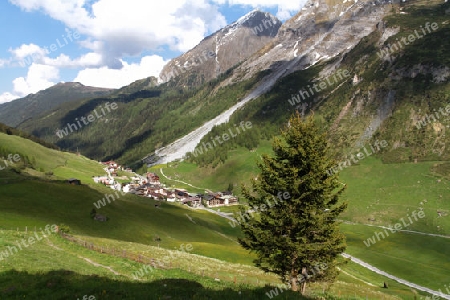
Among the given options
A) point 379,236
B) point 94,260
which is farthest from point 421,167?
point 94,260

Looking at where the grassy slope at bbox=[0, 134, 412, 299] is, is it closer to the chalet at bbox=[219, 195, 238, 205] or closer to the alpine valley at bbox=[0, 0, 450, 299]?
the alpine valley at bbox=[0, 0, 450, 299]

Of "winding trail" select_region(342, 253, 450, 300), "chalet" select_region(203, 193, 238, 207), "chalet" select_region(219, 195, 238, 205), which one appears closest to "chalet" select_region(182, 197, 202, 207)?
"chalet" select_region(203, 193, 238, 207)

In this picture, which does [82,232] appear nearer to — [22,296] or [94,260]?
[94,260]

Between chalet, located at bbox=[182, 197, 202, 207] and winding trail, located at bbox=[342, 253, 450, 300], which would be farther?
chalet, located at bbox=[182, 197, 202, 207]

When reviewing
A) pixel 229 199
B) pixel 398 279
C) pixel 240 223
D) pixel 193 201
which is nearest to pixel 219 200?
pixel 229 199

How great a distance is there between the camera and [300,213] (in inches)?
1029

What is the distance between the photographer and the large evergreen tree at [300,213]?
1002 inches

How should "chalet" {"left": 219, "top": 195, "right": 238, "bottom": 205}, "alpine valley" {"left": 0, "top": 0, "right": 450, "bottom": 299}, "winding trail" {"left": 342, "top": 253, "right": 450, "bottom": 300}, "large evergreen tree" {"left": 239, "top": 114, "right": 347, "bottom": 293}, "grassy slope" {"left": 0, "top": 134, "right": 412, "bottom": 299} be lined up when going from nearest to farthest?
1. "grassy slope" {"left": 0, "top": 134, "right": 412, "bottom": 299}
2. "alpine valley" {"left": 0, "top": 0, "right": 450, "bottom": 299}
3. "large evergreen tree" {"left": 239, "top": 114, "right": 347, "bottom": 293}
4. "winding trail" {"left": 342, "top": 253, "right": 450, "bottom": 300}
5. "chalet" {"left": 219, "top": 195, "right": 238, "bottom": 205}

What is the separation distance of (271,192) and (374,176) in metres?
133

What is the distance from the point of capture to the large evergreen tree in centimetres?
2545

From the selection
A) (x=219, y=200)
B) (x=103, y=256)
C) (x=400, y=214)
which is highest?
(x=103, y=256)

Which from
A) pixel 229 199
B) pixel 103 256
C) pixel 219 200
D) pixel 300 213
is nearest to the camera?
pixel 300 213

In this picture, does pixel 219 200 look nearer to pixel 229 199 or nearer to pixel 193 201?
pixel 229 199

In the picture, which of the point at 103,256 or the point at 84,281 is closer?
the point at 84,281
